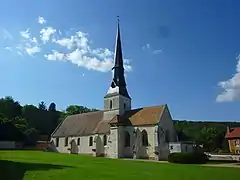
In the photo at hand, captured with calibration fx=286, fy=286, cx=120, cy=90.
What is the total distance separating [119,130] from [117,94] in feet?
25.4

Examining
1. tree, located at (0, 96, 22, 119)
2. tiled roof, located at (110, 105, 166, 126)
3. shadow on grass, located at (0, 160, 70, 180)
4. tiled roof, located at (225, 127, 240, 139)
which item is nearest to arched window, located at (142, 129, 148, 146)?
tiled roof, located at (110, 105, 166, 126)

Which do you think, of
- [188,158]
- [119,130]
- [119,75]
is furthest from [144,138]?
[119,75]

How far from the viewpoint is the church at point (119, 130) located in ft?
146

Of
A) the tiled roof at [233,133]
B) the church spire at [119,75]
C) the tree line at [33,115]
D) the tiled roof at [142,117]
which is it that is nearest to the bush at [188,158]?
the tiled roof at [142,117]

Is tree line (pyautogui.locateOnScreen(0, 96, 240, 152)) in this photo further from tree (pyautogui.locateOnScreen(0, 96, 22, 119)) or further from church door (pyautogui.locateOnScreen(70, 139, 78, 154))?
church door (pyautogui.locateOnScreen(70, 139, 78, 154))

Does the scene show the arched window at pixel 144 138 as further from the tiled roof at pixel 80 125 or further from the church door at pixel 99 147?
the tiled roof at pixel 80 125

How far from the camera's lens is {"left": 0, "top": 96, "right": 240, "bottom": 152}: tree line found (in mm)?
75688

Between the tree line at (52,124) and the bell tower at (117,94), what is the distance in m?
26.7

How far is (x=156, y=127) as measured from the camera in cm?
4375

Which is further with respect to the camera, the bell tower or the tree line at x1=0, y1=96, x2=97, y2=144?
the tree line at x1=0, y1=96, x2=97, y2=144

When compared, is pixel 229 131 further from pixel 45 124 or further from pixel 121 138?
pixel 45 124

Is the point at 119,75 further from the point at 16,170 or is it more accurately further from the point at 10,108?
the point at 10,108

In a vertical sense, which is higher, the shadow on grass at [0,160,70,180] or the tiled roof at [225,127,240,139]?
the tiled roof at [225,127,240,139]

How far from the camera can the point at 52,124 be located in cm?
9750
